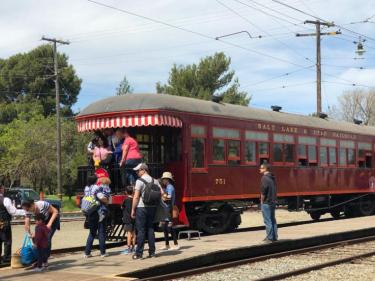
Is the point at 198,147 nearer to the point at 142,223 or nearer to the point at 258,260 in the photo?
the point at 258,260

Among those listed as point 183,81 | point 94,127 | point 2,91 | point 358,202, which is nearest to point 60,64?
point 2,91

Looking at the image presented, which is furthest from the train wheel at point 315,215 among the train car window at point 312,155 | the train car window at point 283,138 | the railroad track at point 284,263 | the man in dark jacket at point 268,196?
the man in dark jacket at point 268,196

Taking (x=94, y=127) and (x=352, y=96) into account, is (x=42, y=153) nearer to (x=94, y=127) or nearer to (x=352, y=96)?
(x=94, y=127)

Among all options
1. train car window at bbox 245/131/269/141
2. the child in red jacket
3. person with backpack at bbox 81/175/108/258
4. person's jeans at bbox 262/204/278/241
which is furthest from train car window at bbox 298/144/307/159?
the child in red jacket

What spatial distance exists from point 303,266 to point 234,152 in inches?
208

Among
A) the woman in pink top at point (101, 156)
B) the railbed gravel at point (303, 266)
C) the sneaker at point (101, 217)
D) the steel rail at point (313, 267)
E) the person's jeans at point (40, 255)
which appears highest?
the woman in pink top at point (101, 156)

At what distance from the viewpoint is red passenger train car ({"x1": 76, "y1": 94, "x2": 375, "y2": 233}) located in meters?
14.2

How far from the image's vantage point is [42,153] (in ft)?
144

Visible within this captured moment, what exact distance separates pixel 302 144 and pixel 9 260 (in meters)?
10.1

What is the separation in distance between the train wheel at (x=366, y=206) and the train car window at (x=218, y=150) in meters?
8.67

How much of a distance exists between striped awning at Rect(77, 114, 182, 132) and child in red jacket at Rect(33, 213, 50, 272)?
14.9ft

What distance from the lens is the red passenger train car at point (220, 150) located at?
14227 mm

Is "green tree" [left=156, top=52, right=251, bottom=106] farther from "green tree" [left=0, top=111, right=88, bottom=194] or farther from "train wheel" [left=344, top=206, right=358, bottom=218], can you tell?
"train wheel" [left=344, top=206, right=358, bottom=218]

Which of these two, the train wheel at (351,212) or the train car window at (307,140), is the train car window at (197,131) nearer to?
the train car window at (307,140)
